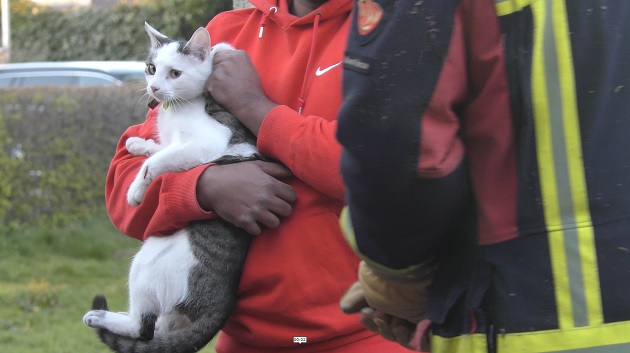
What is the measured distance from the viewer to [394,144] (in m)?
1.35

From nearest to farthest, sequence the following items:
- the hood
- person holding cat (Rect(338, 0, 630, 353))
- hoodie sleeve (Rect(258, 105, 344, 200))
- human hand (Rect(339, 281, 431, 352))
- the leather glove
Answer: person holding cat (Rect(338, 0, 630, 353)) < the leather glove < human hand (Rect(339, 281, 431, 352)) < hoodie sleeve (Rect(258, 105, 344, 200)) < the hood

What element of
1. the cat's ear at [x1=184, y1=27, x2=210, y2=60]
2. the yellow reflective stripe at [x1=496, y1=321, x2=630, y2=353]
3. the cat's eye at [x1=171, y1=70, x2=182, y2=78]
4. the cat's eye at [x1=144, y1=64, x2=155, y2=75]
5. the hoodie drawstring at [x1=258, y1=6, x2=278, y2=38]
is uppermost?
Answer: the hoodie drawstring at [x1=258, y1=6, x2=278, y2=38]

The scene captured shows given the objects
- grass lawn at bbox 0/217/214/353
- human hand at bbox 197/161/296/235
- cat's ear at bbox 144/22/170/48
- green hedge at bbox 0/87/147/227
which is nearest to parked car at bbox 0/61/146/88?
green hedge at bbox 0/87/147/227

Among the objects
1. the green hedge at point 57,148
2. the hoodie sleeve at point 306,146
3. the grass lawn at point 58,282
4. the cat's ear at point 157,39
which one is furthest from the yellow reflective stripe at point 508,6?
the green hedge at point 57,148

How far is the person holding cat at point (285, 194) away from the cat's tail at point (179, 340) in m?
0.07

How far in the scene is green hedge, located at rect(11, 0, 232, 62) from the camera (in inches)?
711

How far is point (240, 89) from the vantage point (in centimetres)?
237

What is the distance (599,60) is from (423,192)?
0.35 m

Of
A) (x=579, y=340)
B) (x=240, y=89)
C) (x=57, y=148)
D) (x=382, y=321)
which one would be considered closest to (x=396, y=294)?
(x=382, y=321)

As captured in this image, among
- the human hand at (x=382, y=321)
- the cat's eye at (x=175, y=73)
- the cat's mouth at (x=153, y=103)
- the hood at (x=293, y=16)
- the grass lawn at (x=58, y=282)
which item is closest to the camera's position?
the human hand at (x=382, y=321)

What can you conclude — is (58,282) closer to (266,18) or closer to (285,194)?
(266,18)

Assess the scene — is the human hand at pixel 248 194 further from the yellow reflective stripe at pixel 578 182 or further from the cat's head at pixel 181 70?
the yellow reflective stripe at pixel 578 182

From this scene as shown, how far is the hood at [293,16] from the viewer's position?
2.35 m

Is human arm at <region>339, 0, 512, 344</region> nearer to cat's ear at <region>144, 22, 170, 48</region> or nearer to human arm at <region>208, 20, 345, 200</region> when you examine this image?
human arm at <region>208, 20, 345, 200</region>
